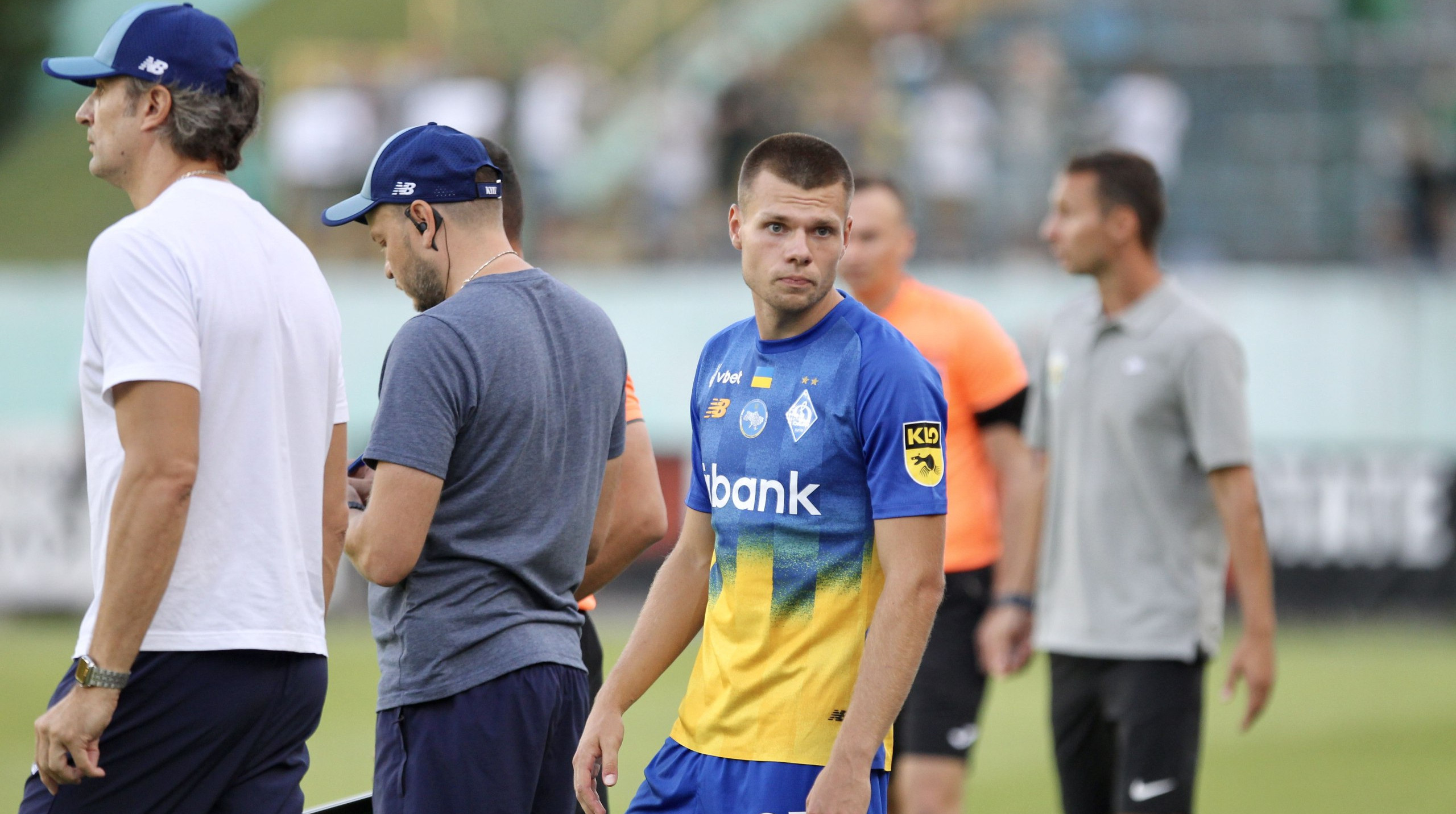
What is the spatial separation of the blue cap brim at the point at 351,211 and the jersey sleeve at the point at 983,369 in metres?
2.99

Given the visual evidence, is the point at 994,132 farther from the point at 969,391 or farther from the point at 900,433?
the point at 900,433

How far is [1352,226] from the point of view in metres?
16.9

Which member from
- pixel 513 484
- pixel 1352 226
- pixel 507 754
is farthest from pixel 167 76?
pixel 1352 226

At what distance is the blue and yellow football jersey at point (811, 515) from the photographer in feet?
11.3

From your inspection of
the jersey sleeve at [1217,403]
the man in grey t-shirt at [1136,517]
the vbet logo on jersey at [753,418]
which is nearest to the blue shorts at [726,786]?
the vbet logo on jersey at [753,418]

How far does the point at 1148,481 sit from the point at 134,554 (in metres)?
3.37

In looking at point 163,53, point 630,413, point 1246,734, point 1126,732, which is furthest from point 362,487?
point 1246,734

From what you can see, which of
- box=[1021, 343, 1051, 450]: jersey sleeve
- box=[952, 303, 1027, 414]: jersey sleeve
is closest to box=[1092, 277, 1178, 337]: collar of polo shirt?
box=[1021, 343, 1051, 450]: jersey sleeve

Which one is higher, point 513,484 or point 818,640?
point 513,484

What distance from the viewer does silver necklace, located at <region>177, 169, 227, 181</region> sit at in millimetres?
3592

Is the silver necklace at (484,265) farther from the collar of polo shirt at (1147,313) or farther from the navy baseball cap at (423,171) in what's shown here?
the collar of polo shirt at (1147,313)

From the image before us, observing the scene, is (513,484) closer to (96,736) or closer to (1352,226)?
(96,736)

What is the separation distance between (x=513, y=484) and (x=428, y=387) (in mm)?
310

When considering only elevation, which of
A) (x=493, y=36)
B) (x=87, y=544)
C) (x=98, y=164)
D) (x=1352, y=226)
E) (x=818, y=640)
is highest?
(x=493, y=36)
